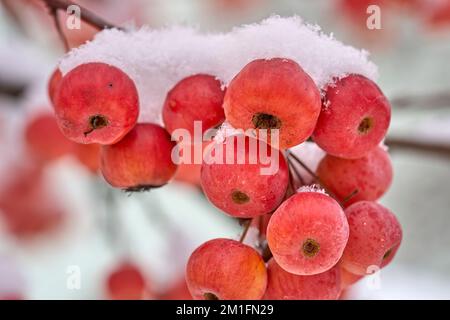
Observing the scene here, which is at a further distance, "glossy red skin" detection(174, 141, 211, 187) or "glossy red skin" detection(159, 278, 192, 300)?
"glossy red skin" detection(159, 278, 192, 300)

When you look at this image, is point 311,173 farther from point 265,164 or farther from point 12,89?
point 12,89

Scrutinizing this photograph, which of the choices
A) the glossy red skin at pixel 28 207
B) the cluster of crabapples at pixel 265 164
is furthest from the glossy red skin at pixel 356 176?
the glossy red skin at pixel 28 207

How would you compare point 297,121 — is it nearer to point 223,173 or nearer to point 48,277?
point 223,173

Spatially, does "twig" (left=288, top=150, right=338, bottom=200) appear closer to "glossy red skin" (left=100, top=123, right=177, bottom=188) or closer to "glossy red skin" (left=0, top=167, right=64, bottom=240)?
"glossy red skin" (left=100, top=123, right=177, bottom=188)

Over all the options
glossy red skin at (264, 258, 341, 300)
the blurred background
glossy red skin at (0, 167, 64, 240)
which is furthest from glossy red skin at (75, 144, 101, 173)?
glossy red skin at (0, 167, 64, 240)

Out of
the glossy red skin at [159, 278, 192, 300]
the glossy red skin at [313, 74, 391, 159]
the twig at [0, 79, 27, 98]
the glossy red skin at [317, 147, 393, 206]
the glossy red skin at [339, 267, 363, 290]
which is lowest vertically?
the glossy red skin at [159, 278, 192, 300]
